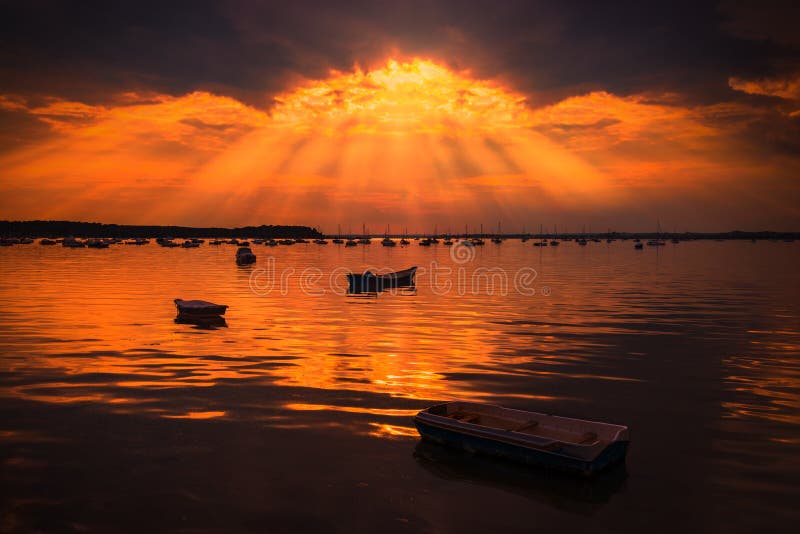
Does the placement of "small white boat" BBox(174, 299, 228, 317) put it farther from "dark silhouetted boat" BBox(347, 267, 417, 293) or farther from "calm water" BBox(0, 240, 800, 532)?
"dark silhouetted boat" BBox(347, 267, 417, 293)

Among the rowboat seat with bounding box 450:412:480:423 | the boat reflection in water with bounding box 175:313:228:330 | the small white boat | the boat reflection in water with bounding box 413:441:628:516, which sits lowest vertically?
Result: the boat reflection in water with bounding box 413:441:628:516

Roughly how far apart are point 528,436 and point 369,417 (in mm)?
5038

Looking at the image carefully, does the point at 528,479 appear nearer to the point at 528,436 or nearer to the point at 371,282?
the point at 528,436

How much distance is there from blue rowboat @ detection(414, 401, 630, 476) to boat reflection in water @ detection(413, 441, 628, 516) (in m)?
0.23

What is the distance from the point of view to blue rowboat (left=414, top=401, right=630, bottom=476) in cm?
1169

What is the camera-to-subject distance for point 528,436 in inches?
477

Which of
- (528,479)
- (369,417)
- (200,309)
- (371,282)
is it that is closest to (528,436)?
(528,479)

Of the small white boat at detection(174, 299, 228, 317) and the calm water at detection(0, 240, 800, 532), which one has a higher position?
the small white boat at detection(174, 299, 228, 317)

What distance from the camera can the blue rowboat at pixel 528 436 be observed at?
11688mm

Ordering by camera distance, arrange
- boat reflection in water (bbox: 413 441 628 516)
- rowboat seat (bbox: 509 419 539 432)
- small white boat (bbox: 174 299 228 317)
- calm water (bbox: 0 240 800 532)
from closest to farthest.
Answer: calm water (bbox: 0 240 800 532) < boat reflection in water (bbox: 413 441 628 516) < rowboat seat (bbox: 509 419 539 432) < small white boat (bbox: 174 299 228 317)

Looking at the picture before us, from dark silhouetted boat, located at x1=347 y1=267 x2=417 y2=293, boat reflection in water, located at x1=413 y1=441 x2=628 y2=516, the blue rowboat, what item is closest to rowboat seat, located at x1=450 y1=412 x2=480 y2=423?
the blue rowboat

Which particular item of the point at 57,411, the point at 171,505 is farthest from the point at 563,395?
the point at 57,411

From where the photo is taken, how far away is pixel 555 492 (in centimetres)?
1131

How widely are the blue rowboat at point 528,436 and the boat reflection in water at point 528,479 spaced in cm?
23
